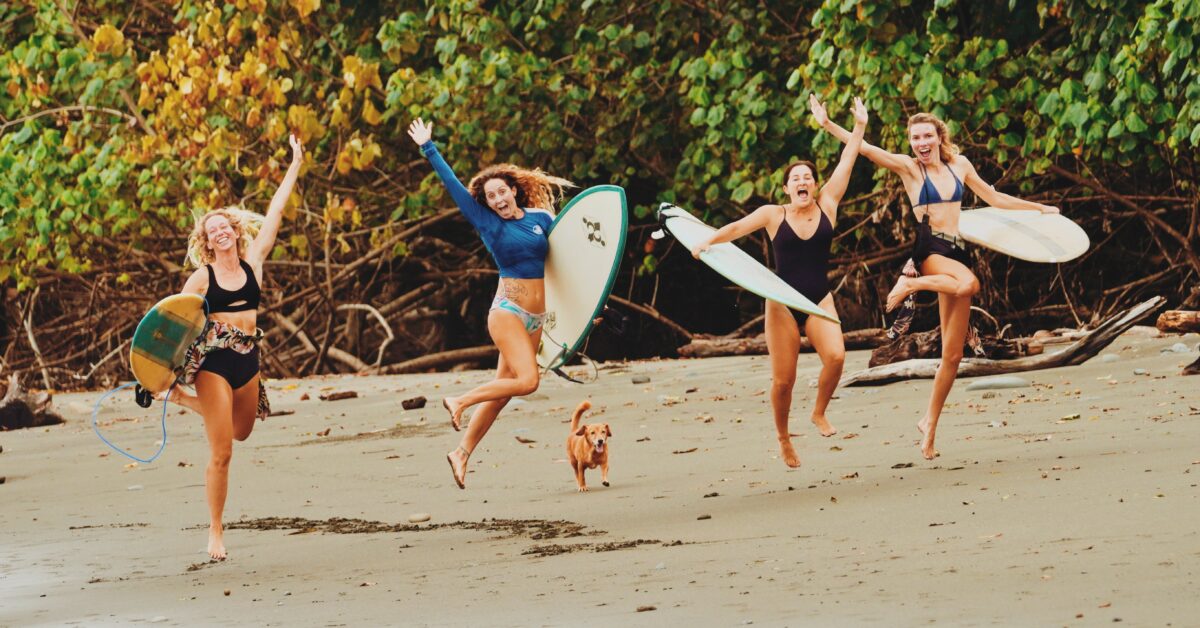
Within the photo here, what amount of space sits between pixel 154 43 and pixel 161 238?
6.96 feet

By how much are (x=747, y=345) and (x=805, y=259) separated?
23.5ft

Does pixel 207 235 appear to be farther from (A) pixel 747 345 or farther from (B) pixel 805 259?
(A) pixel 747 345

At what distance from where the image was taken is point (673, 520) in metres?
7.05

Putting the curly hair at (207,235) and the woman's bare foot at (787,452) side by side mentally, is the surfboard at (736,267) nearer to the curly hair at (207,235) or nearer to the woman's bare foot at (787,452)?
the woman's bare foot at (787,452)

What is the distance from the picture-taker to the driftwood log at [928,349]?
11.6 metres

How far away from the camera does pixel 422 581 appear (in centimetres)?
606

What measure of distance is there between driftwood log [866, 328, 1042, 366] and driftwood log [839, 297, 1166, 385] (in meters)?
0.38

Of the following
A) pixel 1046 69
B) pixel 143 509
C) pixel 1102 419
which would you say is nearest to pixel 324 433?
pixel 143 509

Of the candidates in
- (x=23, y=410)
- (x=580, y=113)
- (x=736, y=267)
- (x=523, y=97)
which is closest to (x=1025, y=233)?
(x=736, y=267)

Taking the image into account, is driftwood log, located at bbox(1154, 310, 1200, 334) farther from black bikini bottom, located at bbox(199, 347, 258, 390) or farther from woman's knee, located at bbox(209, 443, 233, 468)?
woman's knee, located at bbox(209, 443, 233, 468)

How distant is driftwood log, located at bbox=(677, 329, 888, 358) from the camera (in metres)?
14.9

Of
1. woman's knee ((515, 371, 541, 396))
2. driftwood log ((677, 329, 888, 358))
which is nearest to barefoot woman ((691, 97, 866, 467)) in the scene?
woman's knee ((515, 371, 541, 396))

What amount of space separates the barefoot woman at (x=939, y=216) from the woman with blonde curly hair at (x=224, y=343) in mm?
2825

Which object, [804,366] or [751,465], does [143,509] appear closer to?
[751,465]
